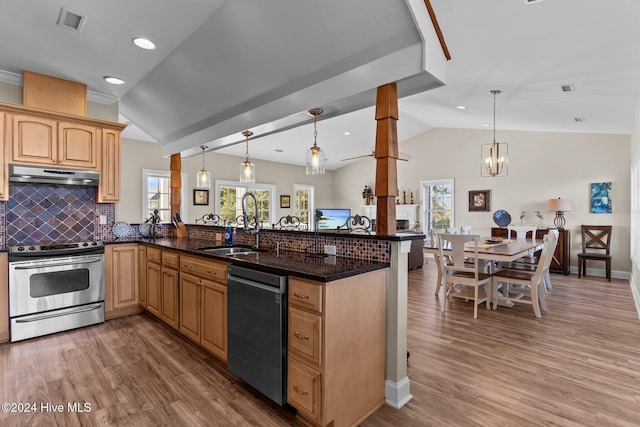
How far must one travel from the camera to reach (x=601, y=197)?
613 cm

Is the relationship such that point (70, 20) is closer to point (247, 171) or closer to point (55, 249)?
point (247, 171)

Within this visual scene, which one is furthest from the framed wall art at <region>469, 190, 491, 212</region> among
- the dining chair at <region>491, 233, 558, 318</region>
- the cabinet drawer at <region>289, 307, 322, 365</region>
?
the cabinet drawer at <region>289, 307, 322, 365</region>

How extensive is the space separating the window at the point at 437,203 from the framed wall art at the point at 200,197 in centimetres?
555

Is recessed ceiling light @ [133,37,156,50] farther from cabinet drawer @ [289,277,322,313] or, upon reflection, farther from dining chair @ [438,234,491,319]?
dining chair @ [438,234,491,319]

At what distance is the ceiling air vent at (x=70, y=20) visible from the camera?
2.60 meters

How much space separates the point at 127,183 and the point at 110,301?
3550 millimetres

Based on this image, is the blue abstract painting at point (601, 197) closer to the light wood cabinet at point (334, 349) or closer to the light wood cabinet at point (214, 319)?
the light wood cabinet at point (334, 349)

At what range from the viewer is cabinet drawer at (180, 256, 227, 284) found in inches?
99.1

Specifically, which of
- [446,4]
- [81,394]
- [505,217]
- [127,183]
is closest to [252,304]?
[81,394]

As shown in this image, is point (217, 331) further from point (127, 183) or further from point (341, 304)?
point (127, 183)

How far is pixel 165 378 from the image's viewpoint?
2.44 metres

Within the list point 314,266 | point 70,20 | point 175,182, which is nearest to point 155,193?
point 175,182

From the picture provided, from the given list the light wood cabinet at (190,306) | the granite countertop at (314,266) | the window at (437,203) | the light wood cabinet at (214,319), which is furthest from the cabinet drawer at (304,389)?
the window at (437,203)

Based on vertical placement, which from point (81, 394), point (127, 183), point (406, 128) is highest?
point (406, 128)
